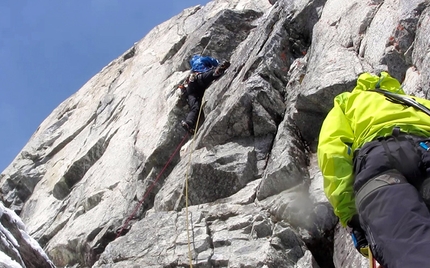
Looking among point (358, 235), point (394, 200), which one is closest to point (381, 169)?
point (394, 200)

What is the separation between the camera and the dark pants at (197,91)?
43.0 ft

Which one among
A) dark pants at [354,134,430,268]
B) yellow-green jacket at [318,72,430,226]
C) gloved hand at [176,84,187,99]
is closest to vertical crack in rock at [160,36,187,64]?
gloved hand at [176,84,187,99]

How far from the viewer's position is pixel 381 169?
15.4 ft

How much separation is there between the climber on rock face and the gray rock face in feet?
0.98

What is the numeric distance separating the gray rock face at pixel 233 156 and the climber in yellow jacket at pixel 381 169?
2248 millimetres

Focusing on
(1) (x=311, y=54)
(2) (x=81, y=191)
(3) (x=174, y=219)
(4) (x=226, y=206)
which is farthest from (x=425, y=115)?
(2) (x=81, y=191)

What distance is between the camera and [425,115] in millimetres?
5199

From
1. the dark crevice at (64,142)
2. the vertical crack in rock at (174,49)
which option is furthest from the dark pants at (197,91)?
the dark crevice at (64,142)

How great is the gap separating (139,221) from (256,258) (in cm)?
332

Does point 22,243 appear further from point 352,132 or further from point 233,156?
point 352,132

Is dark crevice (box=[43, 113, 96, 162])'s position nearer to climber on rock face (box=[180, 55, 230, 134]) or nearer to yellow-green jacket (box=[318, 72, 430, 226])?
climber on rock face (box=[180, 55, 230, 134])

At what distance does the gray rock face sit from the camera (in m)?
8.61

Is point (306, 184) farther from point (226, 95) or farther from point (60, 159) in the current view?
point (60, 159)

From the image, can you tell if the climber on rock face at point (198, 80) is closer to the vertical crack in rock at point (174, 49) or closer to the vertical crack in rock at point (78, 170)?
the vertical crack in rock at point (174, 49)
